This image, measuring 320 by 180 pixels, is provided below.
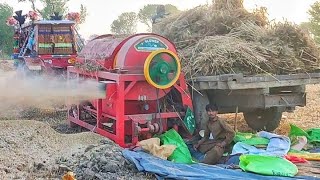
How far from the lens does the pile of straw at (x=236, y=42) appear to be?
771 centimetres

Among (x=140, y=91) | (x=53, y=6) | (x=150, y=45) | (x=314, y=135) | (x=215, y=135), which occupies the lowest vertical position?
(x=314, y=135)

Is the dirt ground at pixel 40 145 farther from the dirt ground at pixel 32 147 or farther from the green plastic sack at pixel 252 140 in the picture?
the green plastic sack at pixel 252 140

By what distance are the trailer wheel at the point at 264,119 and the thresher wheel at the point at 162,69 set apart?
2485mm

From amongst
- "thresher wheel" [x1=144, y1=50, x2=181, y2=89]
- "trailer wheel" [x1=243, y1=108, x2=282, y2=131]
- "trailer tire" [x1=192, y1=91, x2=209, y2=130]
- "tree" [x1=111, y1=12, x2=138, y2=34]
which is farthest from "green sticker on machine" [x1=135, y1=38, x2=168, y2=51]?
"tree" [x1=111, y1=12, x2=138, y2=34]

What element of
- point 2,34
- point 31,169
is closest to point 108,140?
point 31,169

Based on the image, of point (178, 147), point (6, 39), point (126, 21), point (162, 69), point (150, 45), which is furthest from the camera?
point (126, 21)

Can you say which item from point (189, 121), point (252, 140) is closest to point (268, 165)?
point (252, 140)

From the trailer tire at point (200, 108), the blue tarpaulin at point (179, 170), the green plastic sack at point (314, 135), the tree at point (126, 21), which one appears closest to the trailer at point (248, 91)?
the trailer tire at point (200, 108)

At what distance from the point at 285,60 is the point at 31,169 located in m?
4.40

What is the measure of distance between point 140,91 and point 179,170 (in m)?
1.94

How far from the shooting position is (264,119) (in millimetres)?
9211

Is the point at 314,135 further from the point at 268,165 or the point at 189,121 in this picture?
the point at 268,165

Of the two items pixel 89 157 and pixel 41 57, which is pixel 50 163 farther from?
pixel 41 57

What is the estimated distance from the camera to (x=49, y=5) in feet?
134
